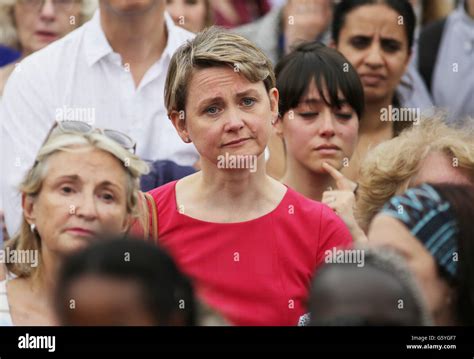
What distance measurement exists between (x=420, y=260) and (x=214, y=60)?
95 centimetres

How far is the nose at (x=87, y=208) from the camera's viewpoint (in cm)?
331

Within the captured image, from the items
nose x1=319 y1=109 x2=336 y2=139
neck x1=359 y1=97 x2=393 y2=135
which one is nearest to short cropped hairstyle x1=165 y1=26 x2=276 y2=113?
nose x1=319 y1=109 x2=336 y2=139

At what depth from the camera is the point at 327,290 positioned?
6.87ft

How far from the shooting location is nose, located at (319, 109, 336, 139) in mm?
3887

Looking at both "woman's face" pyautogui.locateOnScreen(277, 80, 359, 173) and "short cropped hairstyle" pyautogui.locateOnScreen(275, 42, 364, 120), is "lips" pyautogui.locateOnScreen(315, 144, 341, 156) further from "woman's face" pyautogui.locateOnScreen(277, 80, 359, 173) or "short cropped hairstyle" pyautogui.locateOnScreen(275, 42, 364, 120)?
"short cropped hairstyle" pyautogui.locateOnScreen(275, 42, 364, 120)

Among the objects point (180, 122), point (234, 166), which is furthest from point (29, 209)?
point (234, 166)

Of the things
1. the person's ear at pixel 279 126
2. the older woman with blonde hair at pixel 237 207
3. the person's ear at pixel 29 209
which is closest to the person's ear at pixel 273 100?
the older woman with blonde hair at pixel 237 207

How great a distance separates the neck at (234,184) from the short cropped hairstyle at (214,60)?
210mm

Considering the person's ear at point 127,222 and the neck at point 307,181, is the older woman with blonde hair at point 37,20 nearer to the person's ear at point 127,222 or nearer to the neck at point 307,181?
the neck at point 307,181

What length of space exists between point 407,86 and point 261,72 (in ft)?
4.28

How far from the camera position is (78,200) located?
336 cm
